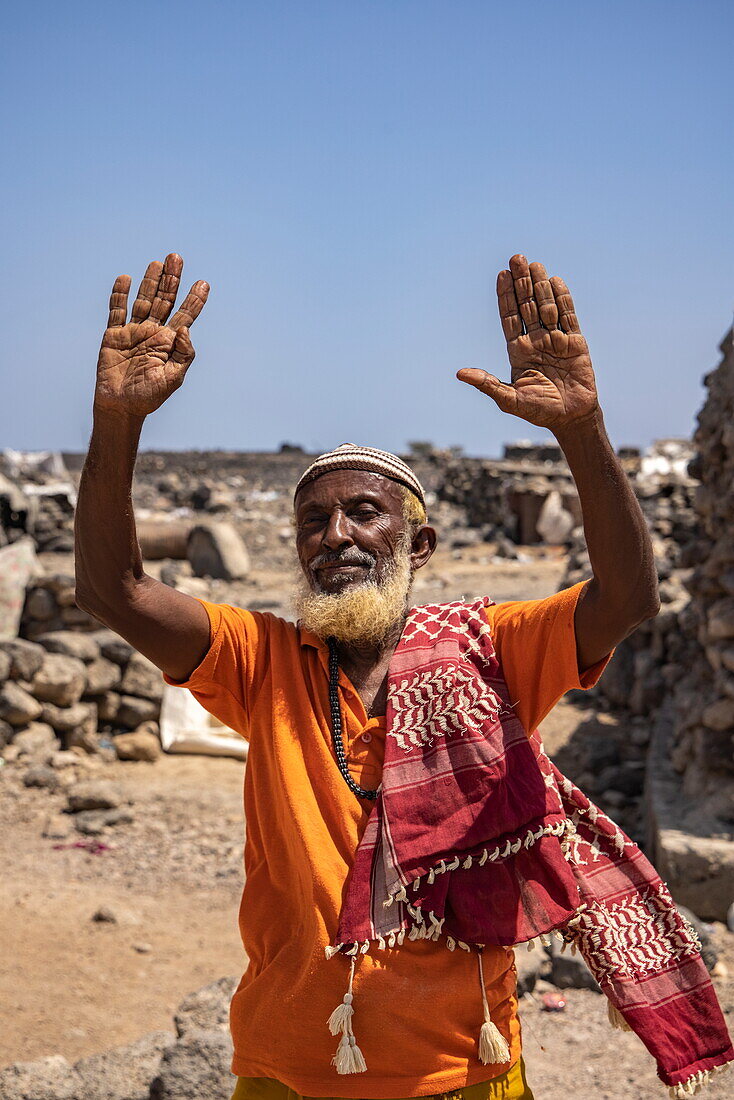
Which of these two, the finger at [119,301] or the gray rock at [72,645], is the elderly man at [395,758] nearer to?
the finger at [119,301]

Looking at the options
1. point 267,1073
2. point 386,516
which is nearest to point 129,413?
point 386,516

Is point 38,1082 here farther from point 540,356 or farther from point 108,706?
point 108,706

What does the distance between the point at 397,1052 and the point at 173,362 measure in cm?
149

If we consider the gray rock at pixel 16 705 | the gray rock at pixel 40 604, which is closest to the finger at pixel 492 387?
the gray rock at pixel 16 705

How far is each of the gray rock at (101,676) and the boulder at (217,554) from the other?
862cm

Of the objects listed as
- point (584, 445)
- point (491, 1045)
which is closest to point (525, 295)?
point (584, 445)

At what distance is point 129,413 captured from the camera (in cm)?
203

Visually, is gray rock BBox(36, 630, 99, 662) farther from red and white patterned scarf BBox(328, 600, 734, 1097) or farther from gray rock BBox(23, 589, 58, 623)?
red and white patterned scarf BBox(328, 600, 734, 1097)

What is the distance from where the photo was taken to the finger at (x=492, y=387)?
1992 mm

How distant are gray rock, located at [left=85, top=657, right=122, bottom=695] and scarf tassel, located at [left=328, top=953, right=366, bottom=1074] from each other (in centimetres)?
637

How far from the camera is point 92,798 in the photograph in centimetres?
664


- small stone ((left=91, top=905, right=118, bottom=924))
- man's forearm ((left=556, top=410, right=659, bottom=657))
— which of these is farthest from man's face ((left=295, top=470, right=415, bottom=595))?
small stone ((left=91, top=905, right=118, bottom=924))

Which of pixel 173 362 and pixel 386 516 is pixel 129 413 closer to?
pixel 173 362

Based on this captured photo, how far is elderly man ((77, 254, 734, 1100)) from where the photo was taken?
1.97 meters
